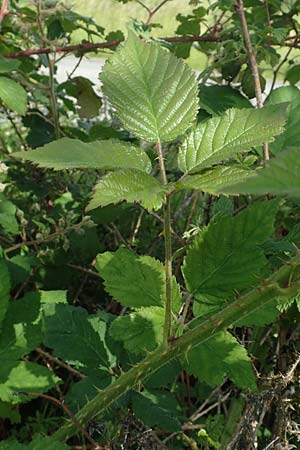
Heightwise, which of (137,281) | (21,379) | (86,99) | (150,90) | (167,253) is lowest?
(21,379)

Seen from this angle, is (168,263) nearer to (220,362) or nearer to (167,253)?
(167,253)

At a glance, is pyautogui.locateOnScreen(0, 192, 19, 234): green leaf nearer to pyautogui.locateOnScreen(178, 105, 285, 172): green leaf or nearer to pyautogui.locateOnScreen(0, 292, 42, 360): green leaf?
pyautogui.locateOnScreen(0, 292, 42, 360): green leaf

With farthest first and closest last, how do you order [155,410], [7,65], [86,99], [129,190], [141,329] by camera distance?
[86,99] → [7,65] → [155,410] → [141,329] → [129,190]

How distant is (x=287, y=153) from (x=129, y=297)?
1.27 ft

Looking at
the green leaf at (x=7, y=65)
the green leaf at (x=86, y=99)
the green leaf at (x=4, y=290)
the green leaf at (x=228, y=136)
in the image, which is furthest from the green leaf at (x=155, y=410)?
the green leaf at (x=86, y=99)

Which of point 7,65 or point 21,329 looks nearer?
point 21,329

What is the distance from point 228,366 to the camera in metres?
0.79

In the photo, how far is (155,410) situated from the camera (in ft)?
3.02

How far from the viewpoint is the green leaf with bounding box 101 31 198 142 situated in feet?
2.21

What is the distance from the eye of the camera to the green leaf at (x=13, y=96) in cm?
131

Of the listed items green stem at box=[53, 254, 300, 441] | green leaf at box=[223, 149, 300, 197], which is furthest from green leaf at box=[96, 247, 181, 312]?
green leaf at box=[223, 149, 300, 197]

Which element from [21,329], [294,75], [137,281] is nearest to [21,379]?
[21,329]

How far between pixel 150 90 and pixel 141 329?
29 cm

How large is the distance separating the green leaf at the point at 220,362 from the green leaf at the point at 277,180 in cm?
39
